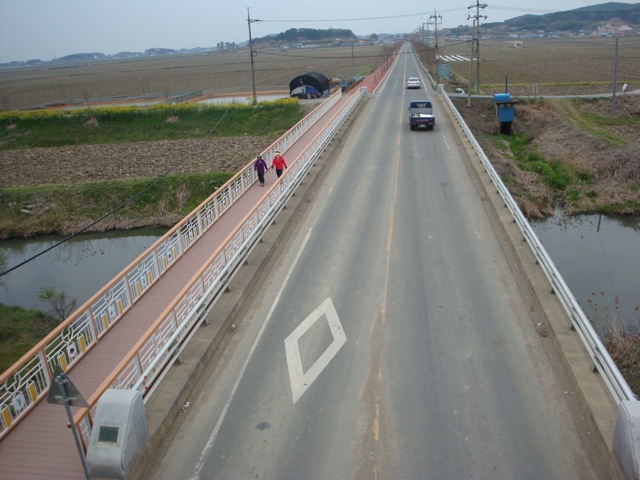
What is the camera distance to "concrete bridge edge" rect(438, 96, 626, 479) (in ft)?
25.6

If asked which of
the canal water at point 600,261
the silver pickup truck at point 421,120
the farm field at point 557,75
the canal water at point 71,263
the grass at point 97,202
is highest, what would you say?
the farm field at point 557,75

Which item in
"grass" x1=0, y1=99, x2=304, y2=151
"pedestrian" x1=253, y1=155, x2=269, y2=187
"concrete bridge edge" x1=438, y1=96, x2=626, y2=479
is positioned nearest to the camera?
"concrete bridge edge" x1=438, y1=96, x2=626, y2=479

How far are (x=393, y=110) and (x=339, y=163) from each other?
1767cm

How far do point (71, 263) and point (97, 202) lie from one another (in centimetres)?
701

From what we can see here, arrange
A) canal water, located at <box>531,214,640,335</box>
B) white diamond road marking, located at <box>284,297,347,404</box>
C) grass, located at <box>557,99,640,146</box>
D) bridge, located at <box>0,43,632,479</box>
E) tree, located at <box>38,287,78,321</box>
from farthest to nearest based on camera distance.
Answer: grass, located at <box>557,99,640,146</box> → tree, located at <box>38,287,78,321</box> → canal water, located at <box>531,214,640,335</box> → white diamond road marking, located at <box>284,297,347,404</box> → bridge, located at <box>0,43,632,479</box>

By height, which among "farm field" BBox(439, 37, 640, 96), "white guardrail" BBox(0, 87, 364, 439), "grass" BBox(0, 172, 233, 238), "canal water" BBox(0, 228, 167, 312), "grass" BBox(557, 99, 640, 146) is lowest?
"canal water" BBox(0, 228, 167, 312)

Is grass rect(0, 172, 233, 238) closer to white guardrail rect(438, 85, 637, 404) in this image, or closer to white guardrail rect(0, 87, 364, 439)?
white guardrail rect(0, 87, 364, 439)

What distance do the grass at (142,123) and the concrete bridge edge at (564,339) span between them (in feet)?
103

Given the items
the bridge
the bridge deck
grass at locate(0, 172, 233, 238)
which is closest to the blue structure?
grass at locate(0, 172, 233, 238)

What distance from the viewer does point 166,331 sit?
33.5 feet

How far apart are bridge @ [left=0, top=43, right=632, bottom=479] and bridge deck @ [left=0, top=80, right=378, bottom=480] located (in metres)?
0.02

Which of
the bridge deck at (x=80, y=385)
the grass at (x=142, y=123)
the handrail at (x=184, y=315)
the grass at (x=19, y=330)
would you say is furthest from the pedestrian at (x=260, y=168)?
the grass at (x=142, y=123)

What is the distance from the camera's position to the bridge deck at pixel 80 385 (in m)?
7.89

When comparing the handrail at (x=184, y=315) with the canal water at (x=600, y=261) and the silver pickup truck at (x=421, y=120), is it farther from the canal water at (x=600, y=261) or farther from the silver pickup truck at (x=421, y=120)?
the silver pickup truck at (x=421, y=120)
